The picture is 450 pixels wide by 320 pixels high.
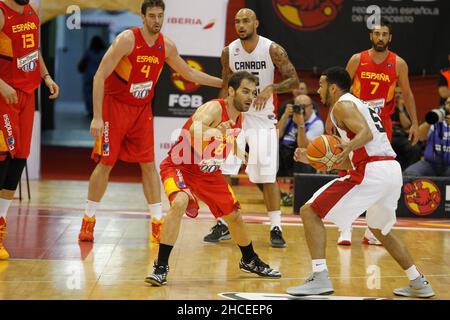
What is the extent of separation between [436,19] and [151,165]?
245 inches

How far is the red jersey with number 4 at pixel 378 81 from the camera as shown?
27.8 ft

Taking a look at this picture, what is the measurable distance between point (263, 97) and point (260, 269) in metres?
2.00

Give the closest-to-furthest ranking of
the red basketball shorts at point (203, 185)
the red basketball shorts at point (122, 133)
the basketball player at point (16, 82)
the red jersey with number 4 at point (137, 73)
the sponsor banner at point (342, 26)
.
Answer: the red basketball shorts at point (203, 185) → the basketball player at point (16, 82) → the red jersey with number 4 at point (137, 73) → the red basketball shorts at point (122, 133) → the sponsor banner at point (342, 26)

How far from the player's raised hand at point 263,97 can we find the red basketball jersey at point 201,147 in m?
1.45

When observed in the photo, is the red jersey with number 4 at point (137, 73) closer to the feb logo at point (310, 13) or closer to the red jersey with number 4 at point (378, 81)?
the red jersey with number 4 at point (378, 81)

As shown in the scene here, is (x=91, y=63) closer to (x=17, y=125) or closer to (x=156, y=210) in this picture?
(x=156, y=210)

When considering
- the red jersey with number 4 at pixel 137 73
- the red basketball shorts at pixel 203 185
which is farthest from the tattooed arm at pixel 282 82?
the red basketball shorts at pixel 203 185

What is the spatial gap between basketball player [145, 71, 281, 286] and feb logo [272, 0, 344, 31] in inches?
243

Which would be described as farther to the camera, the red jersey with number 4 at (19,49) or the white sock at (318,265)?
the red jersey with number 4 at (19,49)

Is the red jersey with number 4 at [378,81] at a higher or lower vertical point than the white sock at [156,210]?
higher

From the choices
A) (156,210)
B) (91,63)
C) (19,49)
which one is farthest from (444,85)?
(91,63)

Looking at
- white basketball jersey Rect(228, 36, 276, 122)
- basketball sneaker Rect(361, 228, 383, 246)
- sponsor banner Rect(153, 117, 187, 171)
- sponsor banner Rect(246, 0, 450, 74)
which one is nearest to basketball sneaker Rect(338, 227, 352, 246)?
basketball sneaker Rect(361, 228, 383, 246)
